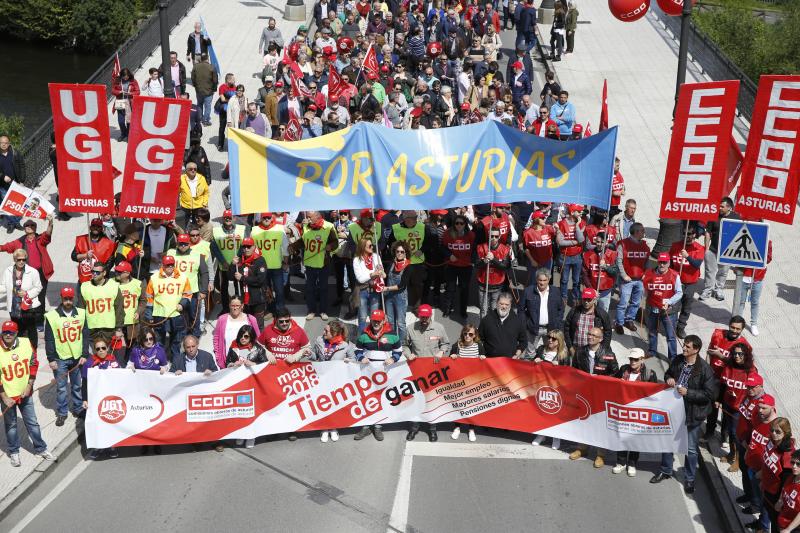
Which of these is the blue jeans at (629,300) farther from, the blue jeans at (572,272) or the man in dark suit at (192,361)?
the man in dark suit at (192,361)

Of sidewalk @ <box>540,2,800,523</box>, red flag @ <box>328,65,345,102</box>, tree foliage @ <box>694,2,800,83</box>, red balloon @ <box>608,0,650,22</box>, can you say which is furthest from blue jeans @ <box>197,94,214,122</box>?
tree foliage @ <box>694,2,800,83</box>

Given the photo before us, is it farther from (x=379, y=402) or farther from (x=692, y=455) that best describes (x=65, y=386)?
(x=692, y=455)

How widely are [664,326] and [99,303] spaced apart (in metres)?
7.58

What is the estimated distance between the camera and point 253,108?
19750 millimetres

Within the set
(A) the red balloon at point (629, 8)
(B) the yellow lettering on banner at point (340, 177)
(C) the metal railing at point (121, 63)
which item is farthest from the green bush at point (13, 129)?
(B) the yellow lettering on banner at point (340, 177)

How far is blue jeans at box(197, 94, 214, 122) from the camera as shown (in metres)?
23.5

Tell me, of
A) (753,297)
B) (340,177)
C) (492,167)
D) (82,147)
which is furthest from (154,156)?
(753,297)

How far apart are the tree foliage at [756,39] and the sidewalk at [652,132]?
6.46 meters

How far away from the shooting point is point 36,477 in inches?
470

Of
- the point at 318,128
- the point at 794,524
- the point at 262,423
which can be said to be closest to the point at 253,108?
the point at 318,128

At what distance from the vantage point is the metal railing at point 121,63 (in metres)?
21.2

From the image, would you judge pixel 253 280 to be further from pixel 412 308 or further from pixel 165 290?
pixel 412 308

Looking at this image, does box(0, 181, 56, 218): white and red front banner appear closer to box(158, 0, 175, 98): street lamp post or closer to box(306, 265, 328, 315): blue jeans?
box(158, 0, 175, 98): street lamp post

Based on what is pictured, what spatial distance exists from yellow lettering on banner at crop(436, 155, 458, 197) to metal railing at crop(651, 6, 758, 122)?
13.6 meters
